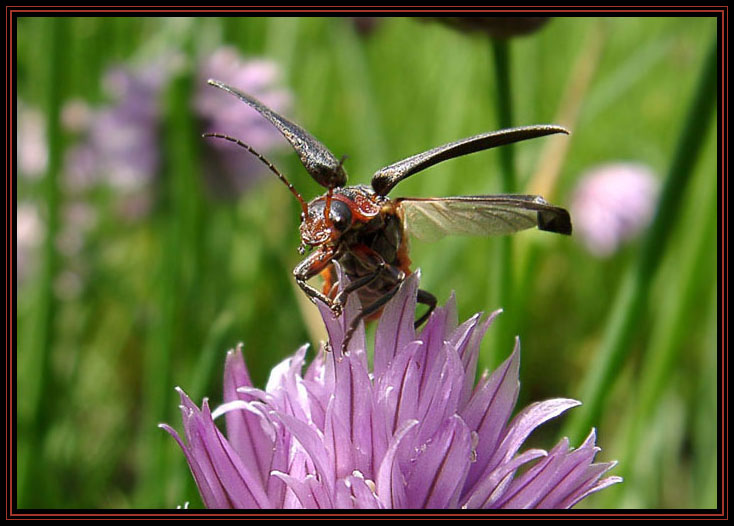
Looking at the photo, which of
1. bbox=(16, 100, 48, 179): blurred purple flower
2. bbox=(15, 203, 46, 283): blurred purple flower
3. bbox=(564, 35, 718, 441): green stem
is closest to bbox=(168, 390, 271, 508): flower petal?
bbox=(564, 35, 718, 441): green stem

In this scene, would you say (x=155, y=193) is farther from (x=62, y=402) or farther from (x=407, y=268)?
(x=407, y=268)

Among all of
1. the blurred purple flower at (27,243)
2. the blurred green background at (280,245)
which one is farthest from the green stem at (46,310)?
the blurred purple flower at (27,243)

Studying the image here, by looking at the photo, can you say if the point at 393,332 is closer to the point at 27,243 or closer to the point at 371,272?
the point at 371,272

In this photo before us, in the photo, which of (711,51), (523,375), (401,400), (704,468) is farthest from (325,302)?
(523,375)

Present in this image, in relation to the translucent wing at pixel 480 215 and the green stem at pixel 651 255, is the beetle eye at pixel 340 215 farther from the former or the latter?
the green stem at pixel 651 255

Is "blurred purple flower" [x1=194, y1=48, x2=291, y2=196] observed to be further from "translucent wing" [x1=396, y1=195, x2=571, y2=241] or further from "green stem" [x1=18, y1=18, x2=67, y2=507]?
"translucent wing" [x1=396, y1=195, x2=571, y2=241]

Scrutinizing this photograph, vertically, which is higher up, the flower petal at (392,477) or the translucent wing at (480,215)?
the translucent wing at (480,215)
